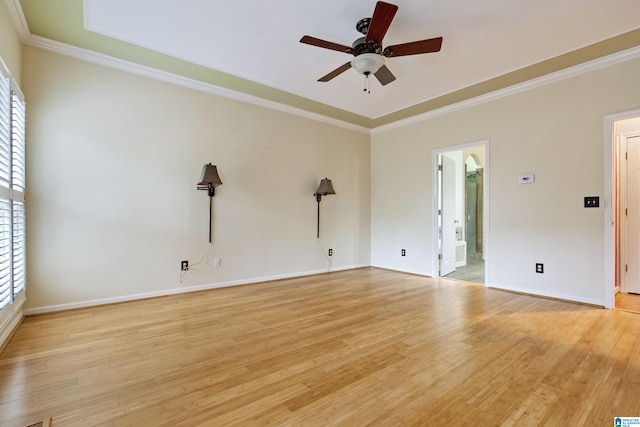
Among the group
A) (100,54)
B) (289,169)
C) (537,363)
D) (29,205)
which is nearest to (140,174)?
(29,205)

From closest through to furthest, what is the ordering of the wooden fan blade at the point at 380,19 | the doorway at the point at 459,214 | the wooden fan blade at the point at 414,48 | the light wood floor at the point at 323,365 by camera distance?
the light wood floor at the point at 323,365 → the wooden fan blade at the point at 380,19 → the wooden fan blade at the point at 414,48 → the doorway at the point at 459,214

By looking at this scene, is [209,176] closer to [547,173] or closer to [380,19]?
[380,19]

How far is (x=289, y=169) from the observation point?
4.65 m

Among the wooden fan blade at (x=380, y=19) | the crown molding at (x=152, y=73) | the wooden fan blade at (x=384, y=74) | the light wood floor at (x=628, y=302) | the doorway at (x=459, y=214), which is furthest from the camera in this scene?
the doorway at (x=459, y=214)

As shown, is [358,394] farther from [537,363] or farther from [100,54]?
[100,54]

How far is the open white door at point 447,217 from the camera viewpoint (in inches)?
189

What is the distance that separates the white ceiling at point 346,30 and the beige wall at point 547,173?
0.68 m

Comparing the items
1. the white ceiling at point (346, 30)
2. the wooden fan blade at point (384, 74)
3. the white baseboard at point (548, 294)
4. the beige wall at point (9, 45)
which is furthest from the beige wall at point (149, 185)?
the white baseboard at point (548, 294)

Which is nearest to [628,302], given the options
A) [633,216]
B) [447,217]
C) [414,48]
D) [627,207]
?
[633,216]

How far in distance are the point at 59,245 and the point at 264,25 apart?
3.02 metres

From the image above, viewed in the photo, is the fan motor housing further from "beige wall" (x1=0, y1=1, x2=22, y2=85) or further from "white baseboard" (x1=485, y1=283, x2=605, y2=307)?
"white baseboard" (x1=485, y1=283, x2=605, y2=307)

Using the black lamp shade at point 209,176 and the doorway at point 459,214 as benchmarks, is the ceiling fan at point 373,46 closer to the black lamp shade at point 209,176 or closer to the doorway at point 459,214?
the black lamp shade at point 209,176

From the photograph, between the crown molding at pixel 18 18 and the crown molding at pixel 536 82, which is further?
the crown molding at pixel 536 82

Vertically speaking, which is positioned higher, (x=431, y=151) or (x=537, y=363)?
(x=431, y=151)
